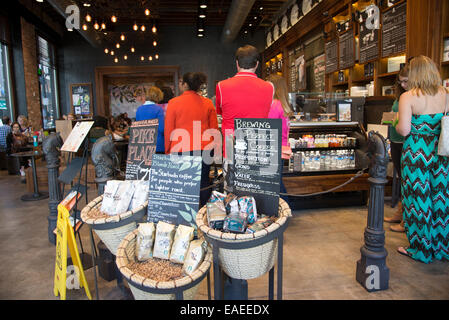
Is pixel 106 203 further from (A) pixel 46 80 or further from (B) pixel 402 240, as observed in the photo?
(A) pixel 46 80

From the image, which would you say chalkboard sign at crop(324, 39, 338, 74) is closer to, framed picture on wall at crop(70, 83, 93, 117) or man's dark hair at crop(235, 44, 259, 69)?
man's dark hair at crop(235, 44, 259, 69)

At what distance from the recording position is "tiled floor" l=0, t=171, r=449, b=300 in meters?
2.20

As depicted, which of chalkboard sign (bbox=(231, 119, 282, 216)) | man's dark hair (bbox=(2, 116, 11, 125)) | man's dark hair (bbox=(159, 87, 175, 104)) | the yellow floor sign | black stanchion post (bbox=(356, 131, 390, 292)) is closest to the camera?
chalkboard sign (bbox=(231, 119, 282, 216))

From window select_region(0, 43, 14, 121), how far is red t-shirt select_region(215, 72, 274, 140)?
8.07m

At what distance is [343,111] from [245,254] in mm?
3275

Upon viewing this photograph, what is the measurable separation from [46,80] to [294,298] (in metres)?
11.4

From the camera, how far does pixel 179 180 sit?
180 centimetres

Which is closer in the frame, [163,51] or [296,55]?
[296,55]

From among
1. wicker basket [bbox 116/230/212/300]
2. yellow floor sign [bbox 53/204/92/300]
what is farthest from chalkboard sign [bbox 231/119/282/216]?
yellow floor sign [bbox 53/204/92/300]

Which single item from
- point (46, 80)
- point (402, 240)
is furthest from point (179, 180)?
point (46, 80)

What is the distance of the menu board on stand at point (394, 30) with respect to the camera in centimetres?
445

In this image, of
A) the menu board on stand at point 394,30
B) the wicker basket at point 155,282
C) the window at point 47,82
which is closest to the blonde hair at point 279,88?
the wicker basket at point 155,282

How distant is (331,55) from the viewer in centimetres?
658
